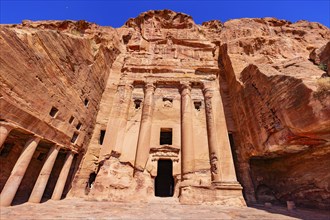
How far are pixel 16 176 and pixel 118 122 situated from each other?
7.10m

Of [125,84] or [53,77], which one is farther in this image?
[125,84]

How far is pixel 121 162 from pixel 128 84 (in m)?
7.50

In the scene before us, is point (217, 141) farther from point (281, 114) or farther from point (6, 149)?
point (6, 149)

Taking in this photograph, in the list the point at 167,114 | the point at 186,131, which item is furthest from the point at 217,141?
the point at 167,114

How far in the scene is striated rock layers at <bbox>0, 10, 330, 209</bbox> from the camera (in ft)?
28.6

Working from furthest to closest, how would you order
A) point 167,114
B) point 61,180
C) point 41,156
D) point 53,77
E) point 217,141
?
1. point 167,114
2. point 217,141
3. point 41,156
4. point 61,180
5. point 53,77

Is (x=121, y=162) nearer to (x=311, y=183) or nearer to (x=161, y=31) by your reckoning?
(x=311, y=183)

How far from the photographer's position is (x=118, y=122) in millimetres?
14258

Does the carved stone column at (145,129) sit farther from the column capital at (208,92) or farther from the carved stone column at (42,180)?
the carved stone column at (42,180)

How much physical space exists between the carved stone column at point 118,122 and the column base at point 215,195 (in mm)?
5673

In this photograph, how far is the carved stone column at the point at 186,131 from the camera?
12164 mm

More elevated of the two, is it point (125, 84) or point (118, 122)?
point (125, 84)

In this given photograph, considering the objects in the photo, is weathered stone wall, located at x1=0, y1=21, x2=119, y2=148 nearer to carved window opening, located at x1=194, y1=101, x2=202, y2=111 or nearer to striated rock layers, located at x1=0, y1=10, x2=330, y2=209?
striated rock layers, located at x1=0, y1=10, x2=330, y2=209

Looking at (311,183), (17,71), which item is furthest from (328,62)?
(17,71)
